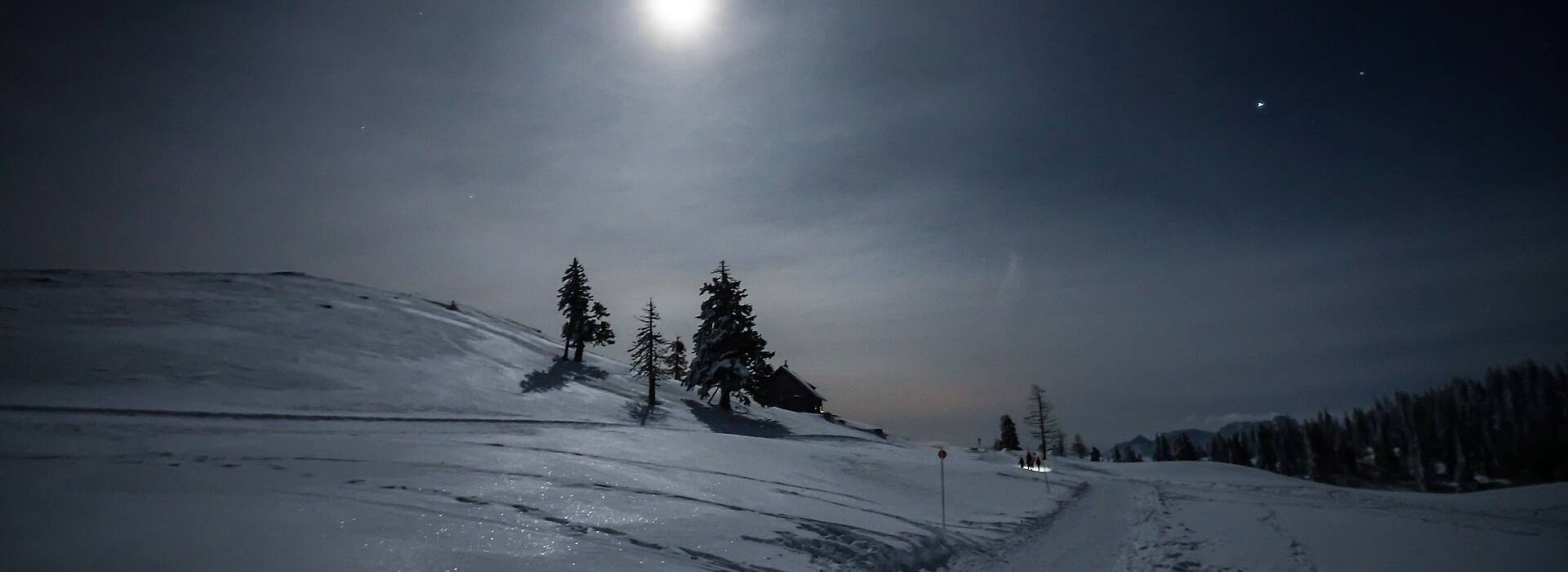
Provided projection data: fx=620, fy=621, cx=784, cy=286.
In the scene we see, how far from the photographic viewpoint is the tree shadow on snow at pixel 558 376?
4181 cm

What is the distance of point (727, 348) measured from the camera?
154ft

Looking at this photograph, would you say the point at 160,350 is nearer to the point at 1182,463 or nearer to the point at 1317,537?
the point at 1317,537

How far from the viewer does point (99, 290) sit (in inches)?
1548

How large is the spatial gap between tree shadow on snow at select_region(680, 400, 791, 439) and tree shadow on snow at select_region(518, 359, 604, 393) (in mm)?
9298

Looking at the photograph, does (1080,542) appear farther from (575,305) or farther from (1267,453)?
(1267,453)

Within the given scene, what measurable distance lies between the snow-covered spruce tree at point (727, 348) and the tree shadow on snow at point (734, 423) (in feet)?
4.28

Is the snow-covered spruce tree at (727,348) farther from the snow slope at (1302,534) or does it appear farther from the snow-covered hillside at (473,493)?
the snow slope at (1302,534)

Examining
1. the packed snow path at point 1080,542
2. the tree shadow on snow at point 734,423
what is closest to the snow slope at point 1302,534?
the packed snow path at point 1080,542

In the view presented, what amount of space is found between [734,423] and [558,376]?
47.2 ft

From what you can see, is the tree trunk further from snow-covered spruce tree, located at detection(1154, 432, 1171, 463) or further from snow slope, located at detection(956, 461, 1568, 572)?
snow-covered spruce tree, located at detection(1154, 432, 1171, 463)

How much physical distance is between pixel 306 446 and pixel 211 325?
29522mm

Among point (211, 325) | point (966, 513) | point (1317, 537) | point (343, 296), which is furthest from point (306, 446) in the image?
point (343, 296)

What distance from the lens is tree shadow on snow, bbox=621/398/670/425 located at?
40.3 m

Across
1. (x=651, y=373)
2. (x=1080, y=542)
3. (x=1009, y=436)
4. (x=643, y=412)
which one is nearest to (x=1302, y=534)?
(x=1080, y=542)
